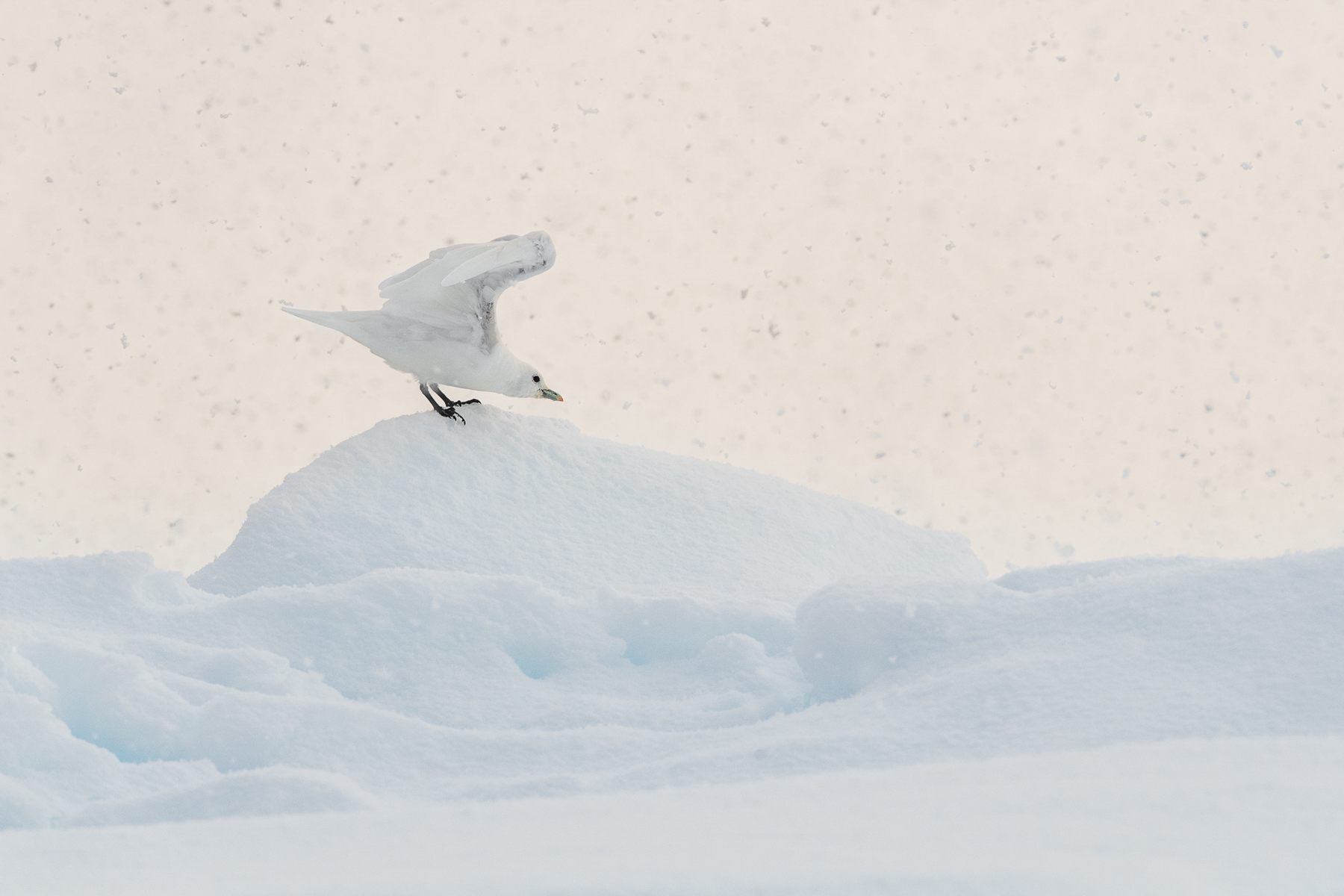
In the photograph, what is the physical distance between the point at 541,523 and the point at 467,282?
1.02 m

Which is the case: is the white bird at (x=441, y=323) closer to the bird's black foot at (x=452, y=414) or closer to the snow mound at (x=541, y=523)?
the bird's black foot at (x=452, y=414)

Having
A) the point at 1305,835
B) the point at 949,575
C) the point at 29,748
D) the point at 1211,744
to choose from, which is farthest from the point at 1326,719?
the point at 29,748

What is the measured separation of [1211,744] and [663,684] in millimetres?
1921

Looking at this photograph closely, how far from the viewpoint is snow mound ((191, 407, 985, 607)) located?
18.4ft

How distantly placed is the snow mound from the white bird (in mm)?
246

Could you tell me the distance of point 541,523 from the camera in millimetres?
5852

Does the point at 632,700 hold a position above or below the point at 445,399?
below

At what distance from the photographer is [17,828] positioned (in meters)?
3.55

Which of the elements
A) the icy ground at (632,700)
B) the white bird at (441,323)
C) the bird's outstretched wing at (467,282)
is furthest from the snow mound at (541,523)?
the bird's outstretched wing at (467,282)

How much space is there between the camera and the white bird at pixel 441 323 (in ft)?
18.7

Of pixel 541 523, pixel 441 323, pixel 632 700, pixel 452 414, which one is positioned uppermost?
pixel 441 323

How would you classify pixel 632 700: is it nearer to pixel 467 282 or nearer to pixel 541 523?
pixel 541 523

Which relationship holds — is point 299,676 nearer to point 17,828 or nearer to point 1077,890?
point 17,828

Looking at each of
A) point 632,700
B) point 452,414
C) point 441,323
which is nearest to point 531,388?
point 452,414
